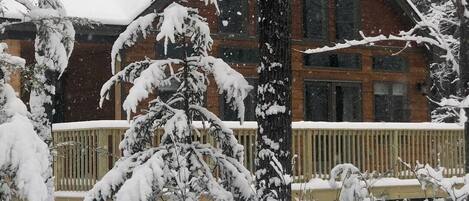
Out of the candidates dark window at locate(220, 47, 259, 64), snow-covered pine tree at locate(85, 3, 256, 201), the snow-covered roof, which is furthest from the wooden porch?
snow-covered pine tree at locate(85, 3, 256, 201)

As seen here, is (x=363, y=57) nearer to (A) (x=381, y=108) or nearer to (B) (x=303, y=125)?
(A) (x=381, y=108)

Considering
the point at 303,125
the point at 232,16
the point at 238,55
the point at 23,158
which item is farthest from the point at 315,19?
the point at 23,158

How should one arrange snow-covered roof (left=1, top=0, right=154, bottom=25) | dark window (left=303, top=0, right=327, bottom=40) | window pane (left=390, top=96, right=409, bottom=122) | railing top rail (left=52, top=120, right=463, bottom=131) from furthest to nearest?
1. window pane (left=390, top=96, right=409, bottom=122)
2. dark window (left=303, top=0, right=327, bottom=40)
3. snow-covered roof (left=1, top=0, right=154, bottom=25)
4. railing top rail (left=52, top=120, right=463, bottom=131)

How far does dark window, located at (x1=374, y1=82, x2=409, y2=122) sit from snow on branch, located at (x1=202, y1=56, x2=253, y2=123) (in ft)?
46.5

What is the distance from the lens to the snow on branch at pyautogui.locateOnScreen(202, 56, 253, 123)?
6.40 meters

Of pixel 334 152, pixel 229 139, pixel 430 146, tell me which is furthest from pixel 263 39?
pixel 430 146

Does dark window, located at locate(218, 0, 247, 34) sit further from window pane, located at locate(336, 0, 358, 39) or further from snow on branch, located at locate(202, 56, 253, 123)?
snow on branch, located at locate(202, 56, 253, 123)

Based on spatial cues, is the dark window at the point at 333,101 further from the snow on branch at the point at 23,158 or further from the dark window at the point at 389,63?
the snow on branch at the point at 23,158

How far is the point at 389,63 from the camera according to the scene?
67.0ft

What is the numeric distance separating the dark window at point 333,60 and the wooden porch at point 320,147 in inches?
176

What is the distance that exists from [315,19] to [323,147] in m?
6.46

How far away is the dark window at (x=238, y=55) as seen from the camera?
58.9ft

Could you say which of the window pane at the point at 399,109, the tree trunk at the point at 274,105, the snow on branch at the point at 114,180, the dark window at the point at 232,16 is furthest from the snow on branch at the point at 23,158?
the window pane at the point at 399,109

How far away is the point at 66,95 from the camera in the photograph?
1950cm
